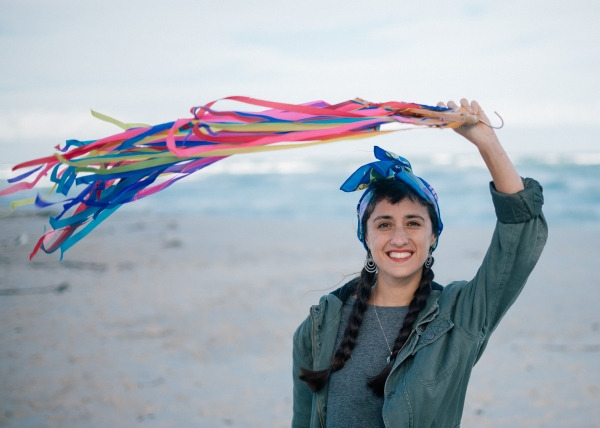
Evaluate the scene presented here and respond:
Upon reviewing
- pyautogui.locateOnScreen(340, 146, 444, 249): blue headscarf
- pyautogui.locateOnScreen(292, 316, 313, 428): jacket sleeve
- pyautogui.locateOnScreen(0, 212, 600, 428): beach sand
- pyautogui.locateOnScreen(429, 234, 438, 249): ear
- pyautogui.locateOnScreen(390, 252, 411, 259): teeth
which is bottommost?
pyautogui.locateOnScreen(0, 212, 600, 428): beach sand

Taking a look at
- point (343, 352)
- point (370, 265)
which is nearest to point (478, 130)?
point (370, 265)

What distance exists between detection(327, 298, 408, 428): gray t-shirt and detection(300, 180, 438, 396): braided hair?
0.03 meters

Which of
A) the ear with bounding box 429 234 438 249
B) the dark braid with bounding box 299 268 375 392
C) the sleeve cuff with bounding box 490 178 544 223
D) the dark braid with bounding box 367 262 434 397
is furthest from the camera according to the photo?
the ear with bounding box 429 234 438 249

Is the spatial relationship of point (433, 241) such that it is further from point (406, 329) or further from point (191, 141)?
point (191, 141)

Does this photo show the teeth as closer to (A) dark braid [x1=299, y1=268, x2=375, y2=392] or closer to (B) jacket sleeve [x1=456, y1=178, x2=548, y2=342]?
(A) dark braid [x1=299, y1=268, x2=375, y2=392]

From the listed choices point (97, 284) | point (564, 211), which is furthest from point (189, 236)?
point (564, 211)

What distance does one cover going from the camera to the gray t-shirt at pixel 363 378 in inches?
88.2

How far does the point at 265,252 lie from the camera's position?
39.6 ft

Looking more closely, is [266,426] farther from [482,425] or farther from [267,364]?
[482,425]

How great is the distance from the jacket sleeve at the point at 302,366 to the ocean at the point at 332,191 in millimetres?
13034

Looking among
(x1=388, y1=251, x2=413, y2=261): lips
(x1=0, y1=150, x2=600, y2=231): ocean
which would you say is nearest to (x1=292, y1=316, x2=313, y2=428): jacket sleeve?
(x1=388, y1=251, x2=413, y2=261): lips

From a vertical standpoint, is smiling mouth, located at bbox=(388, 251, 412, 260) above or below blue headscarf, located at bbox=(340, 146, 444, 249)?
below

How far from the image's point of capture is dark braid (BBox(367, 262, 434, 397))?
2.19m

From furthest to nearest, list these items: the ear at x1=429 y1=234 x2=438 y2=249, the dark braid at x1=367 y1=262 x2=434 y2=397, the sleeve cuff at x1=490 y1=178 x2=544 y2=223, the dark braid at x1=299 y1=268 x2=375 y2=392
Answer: the ear at x1=429 y1=234 x2=438 y2=249 → the dark braid at x1=299 y1=268 x2=375 y2=392 → the dark braid at x1=367 y1=262 x2=434 y2=397 → the sleeve cuff at x1=490 y1=178 x2=544 y2=223
